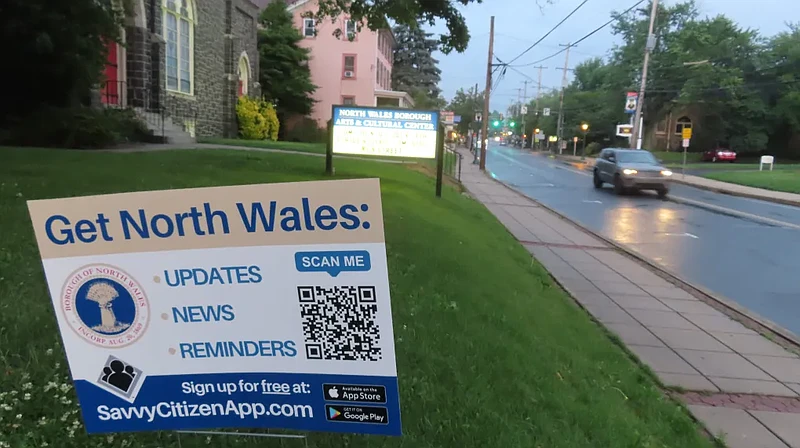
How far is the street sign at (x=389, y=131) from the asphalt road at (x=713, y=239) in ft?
15.1

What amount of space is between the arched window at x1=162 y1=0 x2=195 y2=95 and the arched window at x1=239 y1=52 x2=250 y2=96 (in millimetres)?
6144

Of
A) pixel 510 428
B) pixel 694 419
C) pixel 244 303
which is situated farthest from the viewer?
pixel 694 419

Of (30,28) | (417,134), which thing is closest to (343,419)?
(417,134)

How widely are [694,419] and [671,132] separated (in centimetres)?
7016

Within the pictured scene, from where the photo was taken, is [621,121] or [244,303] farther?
[621,121]

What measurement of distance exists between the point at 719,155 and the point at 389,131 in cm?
5357

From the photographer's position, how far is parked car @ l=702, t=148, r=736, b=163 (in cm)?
5794

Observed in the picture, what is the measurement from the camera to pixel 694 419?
4719 mm

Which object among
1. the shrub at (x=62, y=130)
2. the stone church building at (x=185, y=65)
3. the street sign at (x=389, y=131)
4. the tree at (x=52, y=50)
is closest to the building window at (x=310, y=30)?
the stone church building at (x=185, y=65)

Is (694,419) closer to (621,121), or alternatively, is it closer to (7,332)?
(7,332)

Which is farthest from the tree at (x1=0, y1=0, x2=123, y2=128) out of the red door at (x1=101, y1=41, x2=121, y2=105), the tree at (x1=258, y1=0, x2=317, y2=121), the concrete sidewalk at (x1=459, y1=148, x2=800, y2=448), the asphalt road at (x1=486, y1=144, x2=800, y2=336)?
the tree at (x1=258, y1=0, x2=317, y2=121)

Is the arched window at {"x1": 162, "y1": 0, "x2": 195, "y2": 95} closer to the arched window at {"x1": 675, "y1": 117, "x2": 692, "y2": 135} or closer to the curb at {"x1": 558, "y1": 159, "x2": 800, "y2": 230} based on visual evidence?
the curb at {"x1": 558, "y1": 159, "x2": 800, "y2": 230}

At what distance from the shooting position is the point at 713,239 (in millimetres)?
14250

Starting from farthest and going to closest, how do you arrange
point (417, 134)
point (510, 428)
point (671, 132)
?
point (671, 132) < point (417, 134) < point (510, 428)
